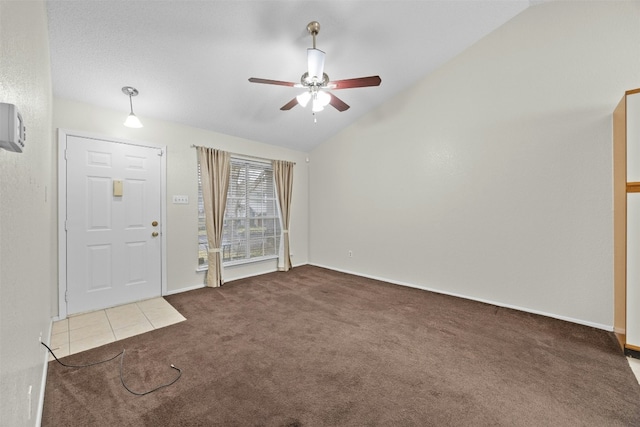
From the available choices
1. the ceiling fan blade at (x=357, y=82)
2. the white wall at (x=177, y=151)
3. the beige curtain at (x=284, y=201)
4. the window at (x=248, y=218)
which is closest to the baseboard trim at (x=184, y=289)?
the white wall at (x=177, y=151)

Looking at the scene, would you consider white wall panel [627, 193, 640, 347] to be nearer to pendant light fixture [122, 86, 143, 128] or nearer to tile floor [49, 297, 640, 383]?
tile floor [49, 297, 640, 383]

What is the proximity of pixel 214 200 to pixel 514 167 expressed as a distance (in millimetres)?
4115

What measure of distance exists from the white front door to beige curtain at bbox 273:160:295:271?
1.98m

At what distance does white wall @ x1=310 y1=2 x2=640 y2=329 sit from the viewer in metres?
2.54

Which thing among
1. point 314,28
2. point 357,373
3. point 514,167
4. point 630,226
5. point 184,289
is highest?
point 314,28

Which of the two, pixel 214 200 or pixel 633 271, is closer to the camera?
pixel 633 271

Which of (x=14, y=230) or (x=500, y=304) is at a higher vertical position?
(x=14, y=230)

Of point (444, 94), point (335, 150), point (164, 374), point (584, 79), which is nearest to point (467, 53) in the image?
point (444, 94)

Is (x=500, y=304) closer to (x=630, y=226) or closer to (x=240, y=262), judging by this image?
(x=630, y=226)

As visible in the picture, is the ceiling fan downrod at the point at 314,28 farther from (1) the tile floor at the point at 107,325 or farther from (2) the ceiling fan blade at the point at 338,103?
(1) the tile floor at the point at 107,325

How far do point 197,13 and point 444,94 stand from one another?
315cm

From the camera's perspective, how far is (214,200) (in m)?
3.88

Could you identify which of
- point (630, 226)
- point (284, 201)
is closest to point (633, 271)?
point (630, 226)

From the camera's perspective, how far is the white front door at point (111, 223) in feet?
9.37
